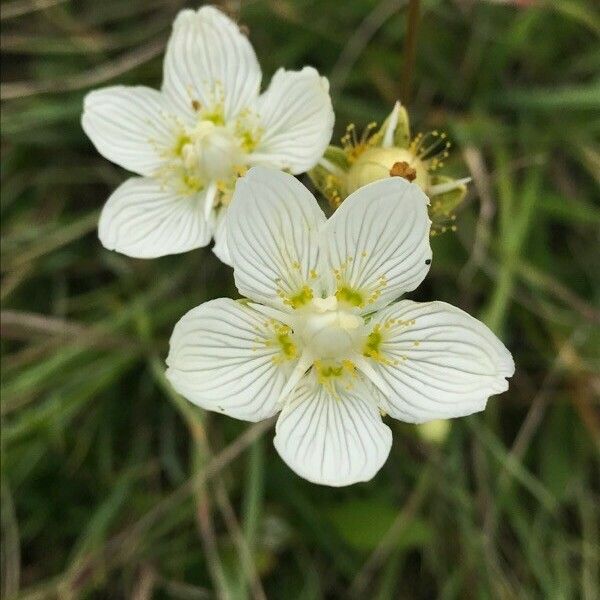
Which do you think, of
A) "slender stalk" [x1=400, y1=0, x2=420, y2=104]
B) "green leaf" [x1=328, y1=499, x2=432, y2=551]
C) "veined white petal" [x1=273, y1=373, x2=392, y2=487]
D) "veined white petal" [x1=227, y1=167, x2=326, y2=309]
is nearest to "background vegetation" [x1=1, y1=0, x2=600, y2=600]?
"green leaf" [x1=328, y1=499, x2=432, y2=551]

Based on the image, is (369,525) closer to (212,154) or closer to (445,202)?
(445,202)

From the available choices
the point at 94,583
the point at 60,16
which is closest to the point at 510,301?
the point at 94,583

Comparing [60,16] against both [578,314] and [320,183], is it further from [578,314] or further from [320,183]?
[578,314]

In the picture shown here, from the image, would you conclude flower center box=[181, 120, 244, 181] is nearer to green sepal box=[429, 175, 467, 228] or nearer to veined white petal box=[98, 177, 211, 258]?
veined white petal box=[98, 177, 211, 258]

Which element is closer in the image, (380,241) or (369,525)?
(380,241)

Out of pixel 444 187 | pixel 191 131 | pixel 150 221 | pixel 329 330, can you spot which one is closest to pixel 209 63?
pixel 191 131
